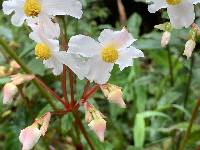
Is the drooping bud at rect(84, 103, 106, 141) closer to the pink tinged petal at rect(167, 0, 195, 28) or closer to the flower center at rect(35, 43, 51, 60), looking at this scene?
the flower center at rect(35, 43, 51, 60)

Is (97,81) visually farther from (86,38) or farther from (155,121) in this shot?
(155,121)

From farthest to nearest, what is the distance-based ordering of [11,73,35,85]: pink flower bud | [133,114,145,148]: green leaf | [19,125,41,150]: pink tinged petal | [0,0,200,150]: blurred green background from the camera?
[133,114,145,148]: green leaf, [0,0,200,150]: blurred green background, [11,73,35,85]: pink flower bud, [19,125,41,150]: pink tinged petal

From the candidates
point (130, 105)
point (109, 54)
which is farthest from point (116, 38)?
point (130, 105)

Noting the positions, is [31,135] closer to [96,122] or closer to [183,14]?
[96,122]

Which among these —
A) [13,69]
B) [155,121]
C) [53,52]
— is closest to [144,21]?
[155,121]

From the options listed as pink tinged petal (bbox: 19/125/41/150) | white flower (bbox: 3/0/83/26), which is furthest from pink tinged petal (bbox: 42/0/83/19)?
pink tinged petal (bbox: 19/125/41/150)

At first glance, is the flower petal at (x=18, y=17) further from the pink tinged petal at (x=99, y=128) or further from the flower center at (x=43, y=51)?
the pink tinged petal at (x=99, y=128)

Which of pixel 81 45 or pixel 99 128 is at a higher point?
pixel 81 45

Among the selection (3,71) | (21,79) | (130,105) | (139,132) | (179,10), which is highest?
(179,10)
